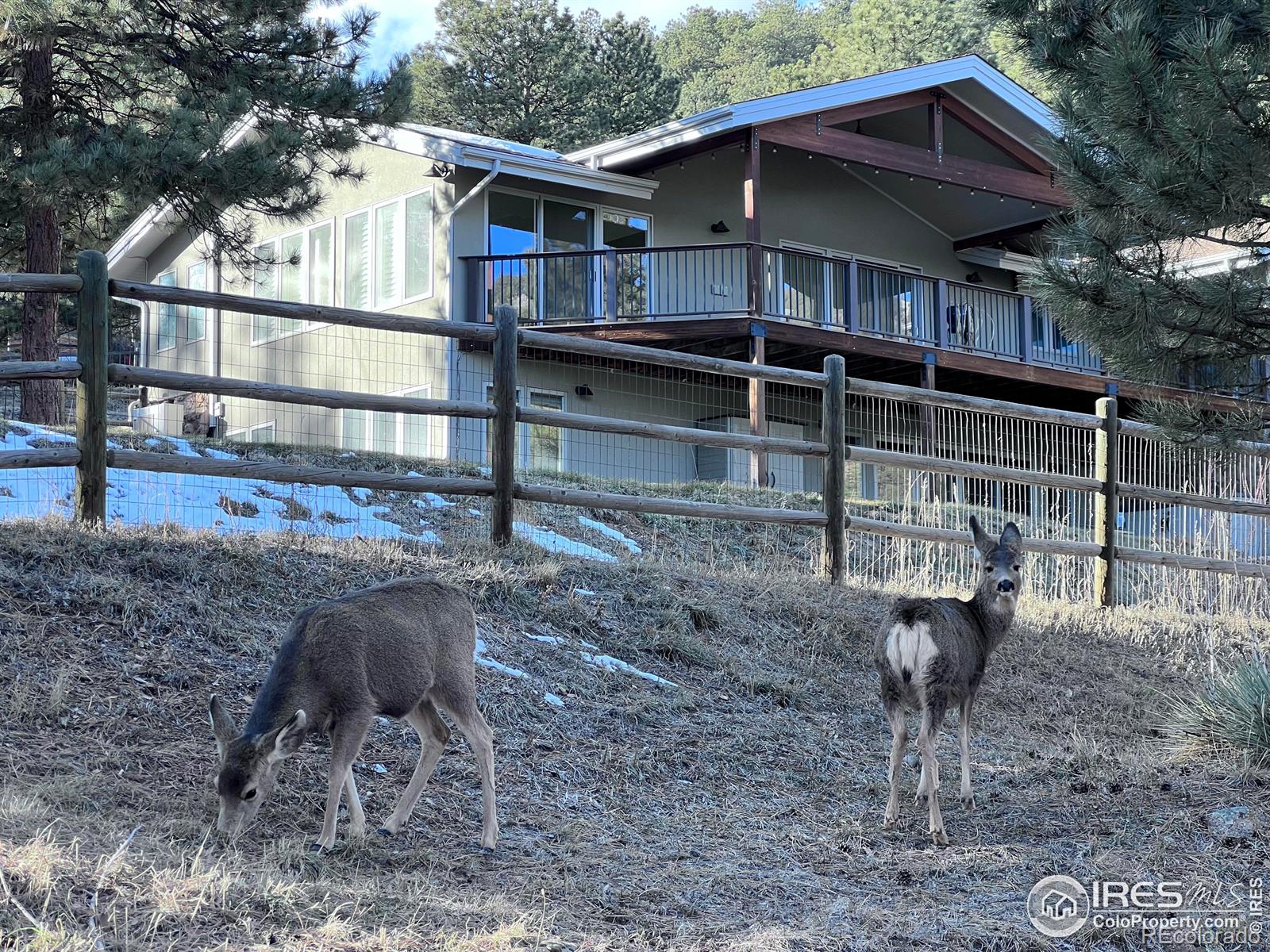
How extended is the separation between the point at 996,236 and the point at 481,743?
2287 centimetres

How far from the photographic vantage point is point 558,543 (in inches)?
477

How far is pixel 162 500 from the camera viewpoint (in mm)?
12227

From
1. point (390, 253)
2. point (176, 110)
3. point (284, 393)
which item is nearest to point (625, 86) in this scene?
point (390, 253)

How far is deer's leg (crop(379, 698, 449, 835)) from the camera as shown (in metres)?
6.13

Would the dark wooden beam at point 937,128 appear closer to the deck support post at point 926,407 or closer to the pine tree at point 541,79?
the deck support post at point 926,407

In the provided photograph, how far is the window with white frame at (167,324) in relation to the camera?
2764 cm

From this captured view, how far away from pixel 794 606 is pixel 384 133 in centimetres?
1342

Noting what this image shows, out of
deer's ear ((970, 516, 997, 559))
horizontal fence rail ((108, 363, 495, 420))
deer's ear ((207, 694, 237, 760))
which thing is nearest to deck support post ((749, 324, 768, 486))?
horizontal fence rail ((108, 363, 495, 420))

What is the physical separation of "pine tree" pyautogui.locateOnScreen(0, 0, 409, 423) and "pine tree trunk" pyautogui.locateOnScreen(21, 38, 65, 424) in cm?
2

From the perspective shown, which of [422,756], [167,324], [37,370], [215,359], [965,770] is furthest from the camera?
[167,324]

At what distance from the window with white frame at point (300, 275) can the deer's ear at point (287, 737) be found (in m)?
19.0

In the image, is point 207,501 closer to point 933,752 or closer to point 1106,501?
point 933,752

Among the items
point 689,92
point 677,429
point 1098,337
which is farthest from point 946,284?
point 689,92

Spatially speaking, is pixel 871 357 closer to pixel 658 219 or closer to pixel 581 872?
pixel 658 219
